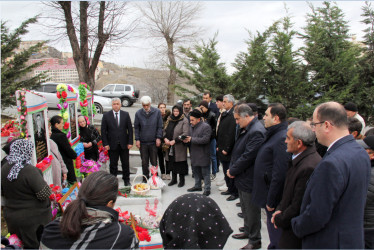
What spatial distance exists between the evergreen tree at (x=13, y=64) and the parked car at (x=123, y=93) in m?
9.23

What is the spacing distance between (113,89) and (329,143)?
20120 millimetres

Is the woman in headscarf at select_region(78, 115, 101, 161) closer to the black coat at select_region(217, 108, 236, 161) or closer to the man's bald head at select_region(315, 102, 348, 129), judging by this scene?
the black coat at select_region(217, 108, 236, 161)

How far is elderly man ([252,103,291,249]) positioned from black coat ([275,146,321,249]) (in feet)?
1.07

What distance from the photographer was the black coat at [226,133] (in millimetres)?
5145

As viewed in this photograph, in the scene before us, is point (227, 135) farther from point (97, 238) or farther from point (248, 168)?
point (97, 238)

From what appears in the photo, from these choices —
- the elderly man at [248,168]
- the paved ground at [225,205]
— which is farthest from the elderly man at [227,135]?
the elderly man at [248,168]

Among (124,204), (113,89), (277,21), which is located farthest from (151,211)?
(113,89)

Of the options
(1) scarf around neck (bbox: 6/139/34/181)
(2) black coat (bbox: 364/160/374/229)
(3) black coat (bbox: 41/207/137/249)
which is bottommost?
(2) black coat (bbox: 364/160/374/229)

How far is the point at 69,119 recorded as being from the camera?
5.71m

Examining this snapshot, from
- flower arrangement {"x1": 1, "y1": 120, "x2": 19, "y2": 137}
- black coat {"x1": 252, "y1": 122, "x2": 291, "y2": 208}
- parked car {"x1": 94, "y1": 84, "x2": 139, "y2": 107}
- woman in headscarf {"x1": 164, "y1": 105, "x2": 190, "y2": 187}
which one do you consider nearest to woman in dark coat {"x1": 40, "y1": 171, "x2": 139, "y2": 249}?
black coat {"x1": 252, "y1": 122, "x2": 291, "y2": 208}

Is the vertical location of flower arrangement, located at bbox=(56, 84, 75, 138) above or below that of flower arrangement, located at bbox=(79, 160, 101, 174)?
above

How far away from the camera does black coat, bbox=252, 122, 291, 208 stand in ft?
9.52

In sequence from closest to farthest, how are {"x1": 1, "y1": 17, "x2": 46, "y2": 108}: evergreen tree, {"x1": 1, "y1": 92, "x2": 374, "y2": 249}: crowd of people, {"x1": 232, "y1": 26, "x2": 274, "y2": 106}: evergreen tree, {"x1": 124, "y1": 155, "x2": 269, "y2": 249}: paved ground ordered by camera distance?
{"x1": 1, "y1": 92, "x2": 374, "y2": 249}: crowd of people
{"x1": 124, "y1": 155, "x2": 269, "y2": 249}: paved ground
{"x1": 232, "y1": 26, "x2": 274, "y2": 106}: evergreen tree
{"x1": 1, "y1": 17, "x2": 46, "y2": 108}: evergreen tree

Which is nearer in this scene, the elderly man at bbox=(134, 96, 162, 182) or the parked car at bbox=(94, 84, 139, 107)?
the elderly man at bbox=(134, 96, 162, 182)
